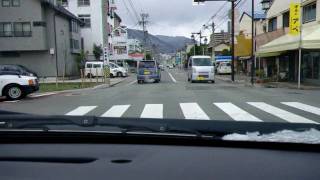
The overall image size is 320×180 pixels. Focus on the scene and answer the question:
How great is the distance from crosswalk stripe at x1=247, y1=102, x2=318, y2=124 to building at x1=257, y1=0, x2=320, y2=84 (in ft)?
35.3

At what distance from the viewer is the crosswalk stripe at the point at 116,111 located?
45.3 feet

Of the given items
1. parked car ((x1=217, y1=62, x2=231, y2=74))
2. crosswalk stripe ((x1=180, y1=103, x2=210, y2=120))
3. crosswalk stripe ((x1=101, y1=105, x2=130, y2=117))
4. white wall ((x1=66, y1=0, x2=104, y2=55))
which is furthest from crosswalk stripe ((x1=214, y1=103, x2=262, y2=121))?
white wall ((x1=66, y1=0, x2=104, y2=55))

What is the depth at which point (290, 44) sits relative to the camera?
28.1m

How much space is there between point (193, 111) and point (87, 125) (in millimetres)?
11448

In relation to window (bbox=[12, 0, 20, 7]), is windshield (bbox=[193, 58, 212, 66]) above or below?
below

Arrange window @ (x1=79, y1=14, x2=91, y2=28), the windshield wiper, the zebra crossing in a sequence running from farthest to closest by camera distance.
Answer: window @ (x1=79, y1=14, x2=91, y2=28), the zebra crossing, the windshield wiper

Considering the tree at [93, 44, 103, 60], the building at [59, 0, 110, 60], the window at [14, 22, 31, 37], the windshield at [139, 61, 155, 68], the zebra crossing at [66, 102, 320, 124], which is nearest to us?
the zebra crossing at [66, 102, 320, 124]

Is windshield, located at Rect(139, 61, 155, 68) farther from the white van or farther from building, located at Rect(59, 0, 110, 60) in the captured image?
building, located at Rect(59, 0, 110, 60)

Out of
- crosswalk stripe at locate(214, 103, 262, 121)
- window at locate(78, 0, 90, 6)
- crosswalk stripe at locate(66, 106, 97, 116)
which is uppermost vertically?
window at locate(78, 0, 90, 6)

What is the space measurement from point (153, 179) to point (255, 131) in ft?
2.47

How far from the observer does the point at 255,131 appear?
2561 mm

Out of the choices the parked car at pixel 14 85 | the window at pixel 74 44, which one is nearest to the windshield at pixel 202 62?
the parked car at pixel 14 85

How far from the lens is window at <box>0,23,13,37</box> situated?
4631cm

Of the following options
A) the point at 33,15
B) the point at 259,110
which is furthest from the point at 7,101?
the point at 33,15
